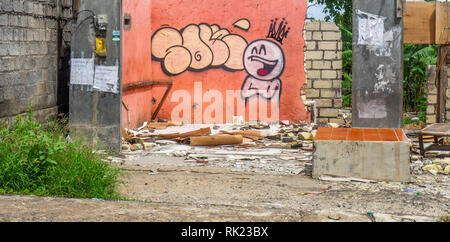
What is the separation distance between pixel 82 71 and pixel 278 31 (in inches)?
209

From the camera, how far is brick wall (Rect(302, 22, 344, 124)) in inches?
517

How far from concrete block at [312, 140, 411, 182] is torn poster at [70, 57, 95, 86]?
158 inches

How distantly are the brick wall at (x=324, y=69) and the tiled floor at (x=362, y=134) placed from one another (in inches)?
191

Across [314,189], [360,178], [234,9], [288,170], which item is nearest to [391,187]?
[360,178]

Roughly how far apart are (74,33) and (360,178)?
5.08 metres

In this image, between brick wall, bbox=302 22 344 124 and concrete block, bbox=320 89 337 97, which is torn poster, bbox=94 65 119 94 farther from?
concrete block, bbox=320 89 337 97

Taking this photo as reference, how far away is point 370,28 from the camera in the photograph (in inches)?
347

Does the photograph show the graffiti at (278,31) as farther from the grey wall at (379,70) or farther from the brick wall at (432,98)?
the grey wall at (379,70)

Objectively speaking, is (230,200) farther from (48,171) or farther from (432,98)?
(432,98)

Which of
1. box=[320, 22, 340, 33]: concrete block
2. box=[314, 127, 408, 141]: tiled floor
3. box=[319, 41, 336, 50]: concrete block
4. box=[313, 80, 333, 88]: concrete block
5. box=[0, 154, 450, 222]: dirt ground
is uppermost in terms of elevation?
box=[320, 22, 340, 33]: concrete block

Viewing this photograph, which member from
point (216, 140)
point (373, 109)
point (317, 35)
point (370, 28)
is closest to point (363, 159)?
point (373, 109)

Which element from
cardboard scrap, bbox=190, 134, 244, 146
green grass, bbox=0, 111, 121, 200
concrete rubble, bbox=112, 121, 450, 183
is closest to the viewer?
green grass, bbox=0, 111, 121, 200

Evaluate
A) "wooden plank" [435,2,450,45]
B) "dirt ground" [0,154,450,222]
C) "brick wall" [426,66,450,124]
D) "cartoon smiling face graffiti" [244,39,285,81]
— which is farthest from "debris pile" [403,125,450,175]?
"cartoon smiling face graffiti" [244,39,285,81]

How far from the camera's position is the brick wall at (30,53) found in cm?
786
